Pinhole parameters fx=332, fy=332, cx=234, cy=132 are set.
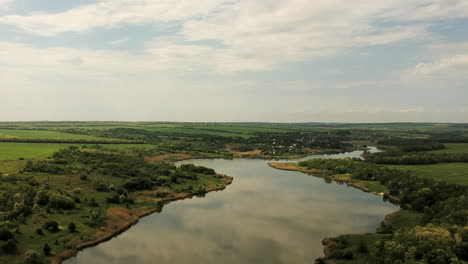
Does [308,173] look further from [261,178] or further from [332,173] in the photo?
[261,178]

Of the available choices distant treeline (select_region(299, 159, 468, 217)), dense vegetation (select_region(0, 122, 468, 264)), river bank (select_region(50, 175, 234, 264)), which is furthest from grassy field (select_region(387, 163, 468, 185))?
river bank (select_region(50, 175, 234, 264))

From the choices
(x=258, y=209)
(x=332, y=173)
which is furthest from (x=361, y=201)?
(x=332, y=173)

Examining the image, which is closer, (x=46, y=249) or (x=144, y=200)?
(x=46, y=249)

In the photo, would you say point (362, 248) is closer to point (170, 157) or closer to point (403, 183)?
point (403, 183)

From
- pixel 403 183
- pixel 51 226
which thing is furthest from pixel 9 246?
pixel 403 183

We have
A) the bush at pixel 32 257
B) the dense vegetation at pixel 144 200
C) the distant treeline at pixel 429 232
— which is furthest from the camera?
the dense vegetation at pixel 144 200

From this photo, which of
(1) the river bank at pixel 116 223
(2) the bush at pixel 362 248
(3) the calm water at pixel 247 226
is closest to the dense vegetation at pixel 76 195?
(1) the river bank at pixel 116 223

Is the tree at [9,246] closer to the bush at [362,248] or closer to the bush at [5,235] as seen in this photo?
the bush at [5,235]
